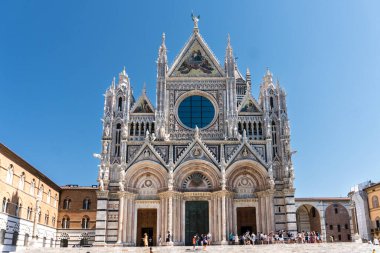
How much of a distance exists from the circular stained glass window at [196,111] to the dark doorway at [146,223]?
30.1 ft

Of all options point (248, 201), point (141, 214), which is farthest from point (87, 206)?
point (248, 201)

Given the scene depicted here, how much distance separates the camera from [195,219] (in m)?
37.1

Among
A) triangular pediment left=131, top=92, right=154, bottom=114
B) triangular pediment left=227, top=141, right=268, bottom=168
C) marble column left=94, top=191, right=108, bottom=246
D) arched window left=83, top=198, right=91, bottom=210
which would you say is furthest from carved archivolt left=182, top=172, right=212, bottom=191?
arched window left=83, top=198, right=91, bottom=210

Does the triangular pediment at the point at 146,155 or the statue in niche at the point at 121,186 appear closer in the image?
the statue in niche at the point at 121,186

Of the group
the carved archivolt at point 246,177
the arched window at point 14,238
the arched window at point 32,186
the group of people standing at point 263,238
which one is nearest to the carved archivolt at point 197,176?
the carved archivolt at point 246,177

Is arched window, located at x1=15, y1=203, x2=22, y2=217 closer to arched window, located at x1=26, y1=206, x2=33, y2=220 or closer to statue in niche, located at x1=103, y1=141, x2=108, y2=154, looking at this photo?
arched window, located at x1=26, y1=206, x2=33, y2=220

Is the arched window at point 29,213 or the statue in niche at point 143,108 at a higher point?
the statue in niche at point 143,108

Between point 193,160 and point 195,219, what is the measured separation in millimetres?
5358

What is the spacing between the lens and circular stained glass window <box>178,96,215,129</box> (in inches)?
1578

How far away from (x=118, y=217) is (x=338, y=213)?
36316 mm

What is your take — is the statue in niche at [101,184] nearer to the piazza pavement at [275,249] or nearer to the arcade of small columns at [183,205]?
the arcade of small columns at [183,205]

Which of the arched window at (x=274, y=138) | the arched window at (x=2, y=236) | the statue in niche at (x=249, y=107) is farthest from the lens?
the statue in niche at (x=249, y=107)

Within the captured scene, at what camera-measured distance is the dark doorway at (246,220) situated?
3769cm

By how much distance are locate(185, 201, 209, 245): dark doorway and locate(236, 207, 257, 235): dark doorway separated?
3.14 metres
